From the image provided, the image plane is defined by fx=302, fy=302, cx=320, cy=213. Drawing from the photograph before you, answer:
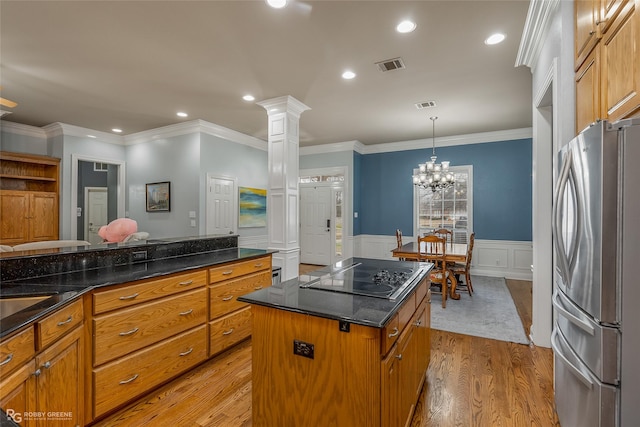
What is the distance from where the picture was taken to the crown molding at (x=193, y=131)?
209 inches

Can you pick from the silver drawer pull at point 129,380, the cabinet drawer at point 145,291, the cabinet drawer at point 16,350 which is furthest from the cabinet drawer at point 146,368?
the cabinet drawer at point 16,350

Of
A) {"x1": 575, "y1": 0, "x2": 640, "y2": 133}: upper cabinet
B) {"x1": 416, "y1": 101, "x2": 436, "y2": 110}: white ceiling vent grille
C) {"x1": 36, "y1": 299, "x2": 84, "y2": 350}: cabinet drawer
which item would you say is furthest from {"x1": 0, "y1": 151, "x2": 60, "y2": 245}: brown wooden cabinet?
{"x1": 575, "y1": 0, "x2": 640, "y2": 133}: upper cabinet

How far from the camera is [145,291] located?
2039 millimetres

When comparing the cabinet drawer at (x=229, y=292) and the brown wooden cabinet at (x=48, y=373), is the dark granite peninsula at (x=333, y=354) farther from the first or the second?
the cabinet drawer at (x=229, y=292)

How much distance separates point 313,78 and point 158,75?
1781mm

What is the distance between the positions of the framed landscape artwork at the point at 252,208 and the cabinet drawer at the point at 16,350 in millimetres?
4750

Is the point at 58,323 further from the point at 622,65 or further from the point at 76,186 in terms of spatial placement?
the point at 76,186

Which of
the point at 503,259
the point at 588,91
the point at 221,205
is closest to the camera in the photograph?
the point at 588,91

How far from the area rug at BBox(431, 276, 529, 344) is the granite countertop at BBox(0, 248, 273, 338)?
99.6 inches

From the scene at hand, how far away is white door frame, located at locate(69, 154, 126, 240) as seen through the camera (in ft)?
18.0

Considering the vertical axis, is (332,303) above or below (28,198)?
below

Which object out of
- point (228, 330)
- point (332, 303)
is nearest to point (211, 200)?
point (228, 330)

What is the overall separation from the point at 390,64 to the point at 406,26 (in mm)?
627

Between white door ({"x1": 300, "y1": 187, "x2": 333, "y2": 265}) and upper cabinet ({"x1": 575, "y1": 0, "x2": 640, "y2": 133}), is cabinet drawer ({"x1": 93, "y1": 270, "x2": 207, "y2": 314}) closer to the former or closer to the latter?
upper cabinet ({"x1": 575, "y1": 0, "x2": 640, "y2": 133})
